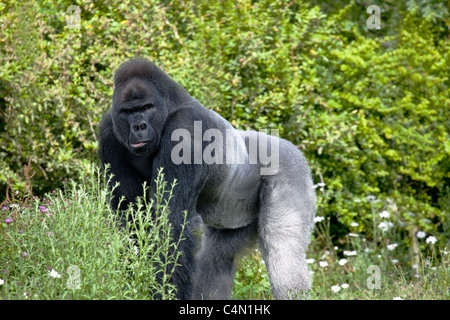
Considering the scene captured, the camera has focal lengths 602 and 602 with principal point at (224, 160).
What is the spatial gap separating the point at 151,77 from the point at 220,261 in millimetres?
1246

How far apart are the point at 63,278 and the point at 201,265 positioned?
49.2 inches

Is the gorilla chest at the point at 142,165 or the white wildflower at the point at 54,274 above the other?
the gorilla chest at the point at 142,165

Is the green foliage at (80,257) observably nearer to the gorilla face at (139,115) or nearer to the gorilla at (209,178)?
the gorilla at (209,178)

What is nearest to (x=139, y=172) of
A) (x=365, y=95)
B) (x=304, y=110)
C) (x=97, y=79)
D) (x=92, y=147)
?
(x=92, y=147)

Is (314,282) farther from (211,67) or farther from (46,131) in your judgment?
(46,131)

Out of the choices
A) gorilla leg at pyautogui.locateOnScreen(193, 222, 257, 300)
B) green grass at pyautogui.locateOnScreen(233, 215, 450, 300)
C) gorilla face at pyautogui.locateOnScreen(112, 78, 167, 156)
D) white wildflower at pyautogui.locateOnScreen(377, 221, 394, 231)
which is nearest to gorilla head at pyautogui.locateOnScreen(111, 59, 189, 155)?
gorilla face at pyautogui.locateOnScreen(112, 78, 167, 156)

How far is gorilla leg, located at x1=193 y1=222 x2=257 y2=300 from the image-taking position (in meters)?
3.70

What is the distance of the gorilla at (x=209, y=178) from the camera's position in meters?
3.10

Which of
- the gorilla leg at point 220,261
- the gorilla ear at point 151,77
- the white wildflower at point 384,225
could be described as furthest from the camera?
the white wildflower at point 384,225

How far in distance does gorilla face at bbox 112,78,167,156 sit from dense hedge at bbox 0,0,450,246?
4.98ft

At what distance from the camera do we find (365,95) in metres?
5.79

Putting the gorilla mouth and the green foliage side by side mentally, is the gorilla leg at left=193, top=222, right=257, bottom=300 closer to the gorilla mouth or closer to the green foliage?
the green foliage

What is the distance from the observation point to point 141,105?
3133 millimetres

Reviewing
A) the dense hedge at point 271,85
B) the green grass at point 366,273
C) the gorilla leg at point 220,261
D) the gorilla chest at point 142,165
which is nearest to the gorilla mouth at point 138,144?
the gorilla chest at point 142,165
